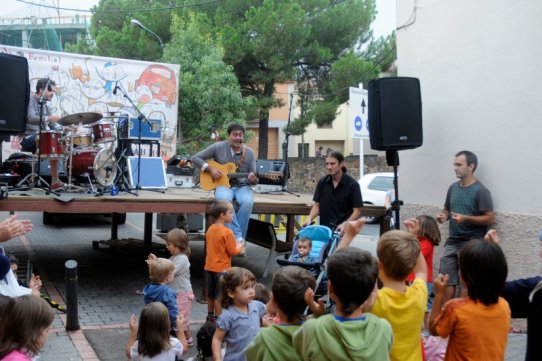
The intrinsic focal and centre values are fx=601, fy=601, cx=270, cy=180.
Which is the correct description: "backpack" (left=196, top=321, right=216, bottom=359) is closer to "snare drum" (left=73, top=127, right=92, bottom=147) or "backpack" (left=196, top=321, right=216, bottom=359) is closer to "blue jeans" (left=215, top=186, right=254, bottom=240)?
"blue jeans" (left=215, top=186, right=254, bottom=240)

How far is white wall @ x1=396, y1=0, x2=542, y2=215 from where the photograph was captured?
684 cm

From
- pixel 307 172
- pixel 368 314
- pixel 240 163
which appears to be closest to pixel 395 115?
pixel 240 163

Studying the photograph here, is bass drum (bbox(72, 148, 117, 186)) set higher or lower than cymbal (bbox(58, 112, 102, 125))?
lower

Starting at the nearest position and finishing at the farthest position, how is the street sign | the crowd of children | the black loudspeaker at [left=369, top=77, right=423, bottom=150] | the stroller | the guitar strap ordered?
the crowd of children
the stroller
the black loudspeaker at [left=369, top=77, right=423, bottom=150]
the guitar strap
the street sign

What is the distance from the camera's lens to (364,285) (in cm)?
289

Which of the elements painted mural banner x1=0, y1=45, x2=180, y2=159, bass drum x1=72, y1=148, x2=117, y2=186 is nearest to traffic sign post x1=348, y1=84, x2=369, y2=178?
bass drum x1=72, y1=148, x2=117, y2=186

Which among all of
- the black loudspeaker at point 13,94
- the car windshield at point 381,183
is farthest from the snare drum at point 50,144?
the car windshield at point 381,183

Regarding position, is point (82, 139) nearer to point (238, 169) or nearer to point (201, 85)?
point (238, 169)

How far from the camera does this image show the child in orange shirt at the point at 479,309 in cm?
338

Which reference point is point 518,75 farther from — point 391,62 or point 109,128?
point 391,62

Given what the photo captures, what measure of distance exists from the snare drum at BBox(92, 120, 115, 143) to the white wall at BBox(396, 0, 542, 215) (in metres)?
4.86

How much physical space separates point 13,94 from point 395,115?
4.77 meters

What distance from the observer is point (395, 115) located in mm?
7707

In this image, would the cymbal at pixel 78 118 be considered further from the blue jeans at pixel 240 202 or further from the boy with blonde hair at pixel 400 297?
the boy with blonde hair at pixel 400 297
